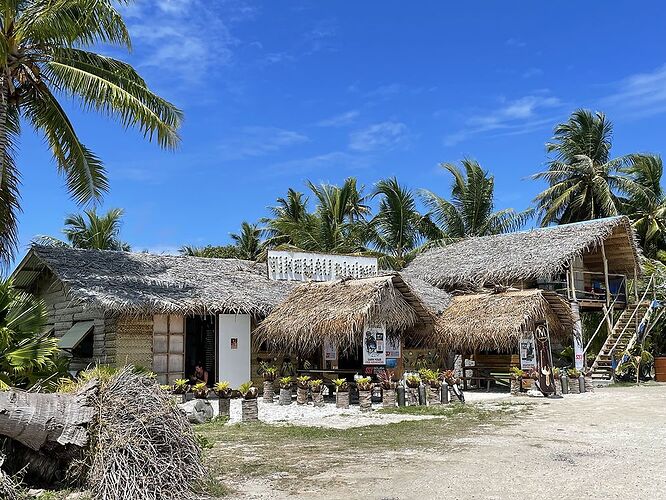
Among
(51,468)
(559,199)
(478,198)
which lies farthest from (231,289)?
(559,199)

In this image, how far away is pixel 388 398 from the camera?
44.9 feet

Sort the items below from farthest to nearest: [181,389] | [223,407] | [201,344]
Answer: [201,344], [181,389], [223,407]

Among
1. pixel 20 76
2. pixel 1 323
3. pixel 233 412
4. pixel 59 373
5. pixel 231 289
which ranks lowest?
pixel 233 412

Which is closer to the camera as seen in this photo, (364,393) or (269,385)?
(364,393)

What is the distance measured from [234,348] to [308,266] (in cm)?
409

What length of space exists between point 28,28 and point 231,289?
25.1ft

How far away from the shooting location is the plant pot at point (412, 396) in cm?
1388

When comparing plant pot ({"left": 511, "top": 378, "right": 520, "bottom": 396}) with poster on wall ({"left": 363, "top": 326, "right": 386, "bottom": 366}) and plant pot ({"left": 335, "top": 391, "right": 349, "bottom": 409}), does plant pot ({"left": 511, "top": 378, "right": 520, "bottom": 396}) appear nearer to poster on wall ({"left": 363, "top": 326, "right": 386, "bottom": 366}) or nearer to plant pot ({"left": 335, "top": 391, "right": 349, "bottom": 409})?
poster on wall ({"left": 363, "top": 326, "right": 386, "bottom": 366})

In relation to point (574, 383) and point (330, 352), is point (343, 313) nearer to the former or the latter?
point (330, 352)

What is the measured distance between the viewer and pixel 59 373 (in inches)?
328

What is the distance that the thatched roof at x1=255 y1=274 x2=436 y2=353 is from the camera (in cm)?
1486

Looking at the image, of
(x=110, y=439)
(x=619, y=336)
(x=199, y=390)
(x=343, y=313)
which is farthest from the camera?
(x=619, y=336)

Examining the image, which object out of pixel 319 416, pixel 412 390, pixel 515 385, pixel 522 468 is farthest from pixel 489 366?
pixel 522 468

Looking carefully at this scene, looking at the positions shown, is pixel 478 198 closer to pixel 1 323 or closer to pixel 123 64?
pixel 123 64
